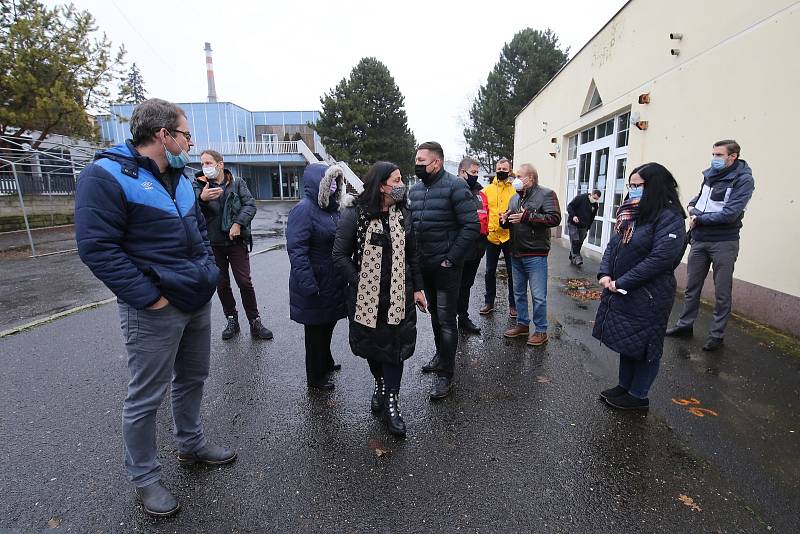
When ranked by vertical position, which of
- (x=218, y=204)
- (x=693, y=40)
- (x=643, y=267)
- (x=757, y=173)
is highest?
(x=693, y=40)

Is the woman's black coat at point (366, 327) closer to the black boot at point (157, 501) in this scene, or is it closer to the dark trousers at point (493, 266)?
the black boot at point (157, 501)

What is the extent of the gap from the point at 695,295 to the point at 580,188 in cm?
740

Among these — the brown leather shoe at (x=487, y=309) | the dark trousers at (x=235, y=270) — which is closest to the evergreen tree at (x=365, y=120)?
the brown leather shoe at (x=487, y=309)

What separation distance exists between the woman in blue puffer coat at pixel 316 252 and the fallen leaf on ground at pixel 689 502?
2.45 m

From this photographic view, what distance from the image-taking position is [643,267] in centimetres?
293

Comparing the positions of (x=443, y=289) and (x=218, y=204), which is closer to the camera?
(x=443, y=289)

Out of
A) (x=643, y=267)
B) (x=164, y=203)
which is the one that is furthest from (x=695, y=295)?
(x=164, y=203)

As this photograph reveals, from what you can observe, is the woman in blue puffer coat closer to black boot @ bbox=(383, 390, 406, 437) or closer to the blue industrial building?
black boot @ bbox=(383, 390, 406, 437)

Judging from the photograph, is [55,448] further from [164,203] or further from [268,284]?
[268,284]

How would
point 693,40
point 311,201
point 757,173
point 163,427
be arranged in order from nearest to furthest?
point 163,427 < point 311,201 < point 757,173 < point 693,40

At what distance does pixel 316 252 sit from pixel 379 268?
69 cm

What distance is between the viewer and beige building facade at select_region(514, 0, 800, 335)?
473cm

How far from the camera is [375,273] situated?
2.85 meters

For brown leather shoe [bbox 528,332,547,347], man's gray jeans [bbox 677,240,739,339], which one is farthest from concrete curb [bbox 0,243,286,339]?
man's gray jeans [bbox 677,240,739,339]
